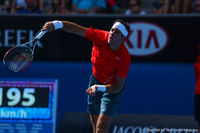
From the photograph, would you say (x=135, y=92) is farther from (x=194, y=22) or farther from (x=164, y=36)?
(x=194, y=22)

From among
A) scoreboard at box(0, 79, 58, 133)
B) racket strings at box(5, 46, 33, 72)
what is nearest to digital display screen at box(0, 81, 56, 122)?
scoreboard at box(0, 79, 58, 133)

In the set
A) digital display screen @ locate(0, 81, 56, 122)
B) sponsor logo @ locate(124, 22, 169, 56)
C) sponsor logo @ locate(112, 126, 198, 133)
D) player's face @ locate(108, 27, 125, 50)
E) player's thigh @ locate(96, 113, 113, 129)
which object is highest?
player's face @ locate(108, 27, 125, 50)

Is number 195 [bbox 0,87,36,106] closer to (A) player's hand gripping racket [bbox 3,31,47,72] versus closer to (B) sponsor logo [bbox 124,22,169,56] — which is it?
(B) sponsor logo [bbox 124,22,169,56]

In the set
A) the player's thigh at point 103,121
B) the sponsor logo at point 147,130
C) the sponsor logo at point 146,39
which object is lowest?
the sponsor logo at point 147,130

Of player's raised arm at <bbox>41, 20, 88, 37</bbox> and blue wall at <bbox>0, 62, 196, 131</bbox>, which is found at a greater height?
player's raised arm at <bbox>41, 20, 88, 37</bbox>

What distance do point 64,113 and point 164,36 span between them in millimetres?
2125

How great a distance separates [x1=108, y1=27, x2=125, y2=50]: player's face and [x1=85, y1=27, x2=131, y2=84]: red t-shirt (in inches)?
2.8

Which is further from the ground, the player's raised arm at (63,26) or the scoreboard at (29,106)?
the player's raised arm at (63,26)

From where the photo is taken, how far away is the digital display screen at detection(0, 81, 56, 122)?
7180 millimetres

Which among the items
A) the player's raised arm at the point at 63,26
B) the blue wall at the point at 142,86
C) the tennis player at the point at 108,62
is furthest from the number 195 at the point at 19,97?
the player's raised arm at the point at 63,26

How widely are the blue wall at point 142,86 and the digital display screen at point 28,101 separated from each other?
1.60 feet

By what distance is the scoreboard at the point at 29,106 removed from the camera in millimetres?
7156

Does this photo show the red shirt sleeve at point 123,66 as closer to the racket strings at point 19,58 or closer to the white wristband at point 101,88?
the white wristband at point 101,88

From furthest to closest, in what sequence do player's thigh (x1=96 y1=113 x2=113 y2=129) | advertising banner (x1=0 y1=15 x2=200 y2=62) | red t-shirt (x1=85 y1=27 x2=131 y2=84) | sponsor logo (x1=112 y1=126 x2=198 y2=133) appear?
1. advertising banner (x1=0 y1=15 x2=200 y2=62)
2. sponsor logo (x1=112 y1=126 x2=198 y2=133)
3. player's thigh (x1=96 y1=113 x2=113 y2=129)
4. red t-shirt (x1=85 y1=27 x2=131 y2=84)
